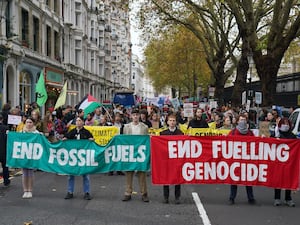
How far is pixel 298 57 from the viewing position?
49.9m

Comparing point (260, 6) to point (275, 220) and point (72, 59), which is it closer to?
point (275, 220)

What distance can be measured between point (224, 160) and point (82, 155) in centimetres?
292

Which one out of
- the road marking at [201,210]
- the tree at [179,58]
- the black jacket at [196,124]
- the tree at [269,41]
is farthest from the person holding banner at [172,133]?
the tree at [179,58]

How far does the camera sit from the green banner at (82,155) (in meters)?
9.30

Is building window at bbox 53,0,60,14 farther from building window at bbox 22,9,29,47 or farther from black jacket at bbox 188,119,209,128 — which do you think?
black jacket at bbox 188,119,209,128

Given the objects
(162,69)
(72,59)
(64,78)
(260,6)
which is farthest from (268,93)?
(162,69)

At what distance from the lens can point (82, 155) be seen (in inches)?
370

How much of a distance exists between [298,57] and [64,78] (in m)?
25.9

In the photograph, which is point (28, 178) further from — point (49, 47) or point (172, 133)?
point (49, 47)

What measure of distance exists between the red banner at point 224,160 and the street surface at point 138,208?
0.46 metres

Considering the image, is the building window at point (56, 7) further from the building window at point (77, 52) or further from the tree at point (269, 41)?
the tree at point (269, 41)

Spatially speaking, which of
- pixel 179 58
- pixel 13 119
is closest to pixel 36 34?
pixel 13 119

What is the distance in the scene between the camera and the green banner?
9.30 metres

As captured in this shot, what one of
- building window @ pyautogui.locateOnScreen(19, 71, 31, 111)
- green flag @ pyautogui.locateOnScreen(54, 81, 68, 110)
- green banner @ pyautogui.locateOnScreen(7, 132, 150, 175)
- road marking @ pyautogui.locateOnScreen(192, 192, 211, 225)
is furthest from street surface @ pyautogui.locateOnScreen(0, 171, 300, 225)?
building window @ pyautogui.locateOnScreen(19, 71, 31, 111)
